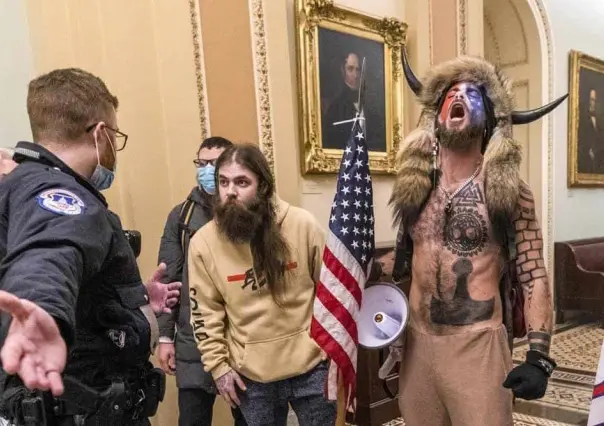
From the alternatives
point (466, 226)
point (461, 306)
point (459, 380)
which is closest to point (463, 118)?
point (466, 226)

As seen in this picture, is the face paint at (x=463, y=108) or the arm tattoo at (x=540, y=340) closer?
the arm tattoo at (x=540, y=340)

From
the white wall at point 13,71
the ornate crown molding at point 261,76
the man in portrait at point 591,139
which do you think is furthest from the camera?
the man in portrait at point 591,139

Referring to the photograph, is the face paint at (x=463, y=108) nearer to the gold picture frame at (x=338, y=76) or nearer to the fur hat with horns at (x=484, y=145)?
the fur hat with horns at (x=484, y=145)

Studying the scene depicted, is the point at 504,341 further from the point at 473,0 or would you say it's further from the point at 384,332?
the point at 473,0

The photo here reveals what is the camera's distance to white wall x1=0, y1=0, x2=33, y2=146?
2.97 m

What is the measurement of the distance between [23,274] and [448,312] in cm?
144

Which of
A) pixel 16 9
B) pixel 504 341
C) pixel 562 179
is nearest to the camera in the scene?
pixel 504 341

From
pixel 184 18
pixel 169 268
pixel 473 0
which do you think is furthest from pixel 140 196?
pixel 473 0

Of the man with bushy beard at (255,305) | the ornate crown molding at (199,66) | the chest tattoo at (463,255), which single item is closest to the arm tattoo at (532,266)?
the chest tattoo at (463,255)

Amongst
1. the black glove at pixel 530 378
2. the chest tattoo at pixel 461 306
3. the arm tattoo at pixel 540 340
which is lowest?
the black glove at pixel 530 378

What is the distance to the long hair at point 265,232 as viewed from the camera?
7.10ft

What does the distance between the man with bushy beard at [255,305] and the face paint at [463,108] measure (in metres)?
0.77

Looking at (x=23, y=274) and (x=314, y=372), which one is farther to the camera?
(x=314, y=372)

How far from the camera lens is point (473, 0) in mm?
5684
